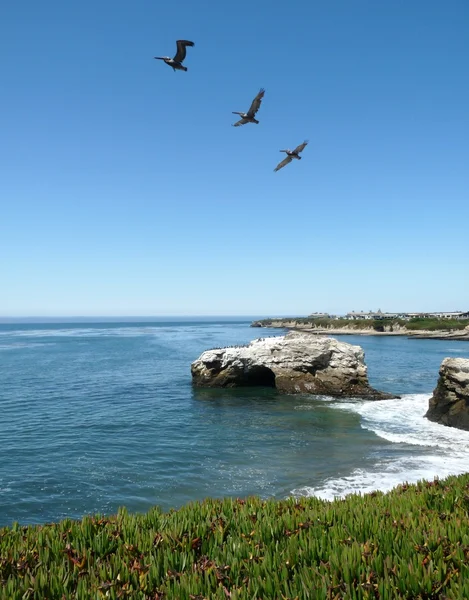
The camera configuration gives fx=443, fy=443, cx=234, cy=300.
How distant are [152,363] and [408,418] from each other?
3728cm

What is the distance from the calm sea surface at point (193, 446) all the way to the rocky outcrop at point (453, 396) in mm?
1000

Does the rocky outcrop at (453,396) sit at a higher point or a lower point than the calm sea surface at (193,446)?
higher

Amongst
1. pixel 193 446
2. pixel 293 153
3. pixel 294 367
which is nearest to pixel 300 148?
pixel 293 153

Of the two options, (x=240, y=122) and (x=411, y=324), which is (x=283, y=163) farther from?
(x=411, y=324)

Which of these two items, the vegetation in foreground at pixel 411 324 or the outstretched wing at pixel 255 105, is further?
the vegetation in foreground at pixel 411 324

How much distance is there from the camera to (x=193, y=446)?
21500mm

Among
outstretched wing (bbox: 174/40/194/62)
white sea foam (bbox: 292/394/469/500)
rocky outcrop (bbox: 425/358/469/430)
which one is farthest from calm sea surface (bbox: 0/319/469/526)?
outstretched wing (bbox: 174/40/194/62)

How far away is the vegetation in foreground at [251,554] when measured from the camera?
15.8 feet

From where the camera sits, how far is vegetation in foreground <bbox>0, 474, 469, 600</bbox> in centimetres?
482

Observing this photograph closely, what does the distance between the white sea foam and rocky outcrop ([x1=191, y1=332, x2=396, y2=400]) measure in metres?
3.47

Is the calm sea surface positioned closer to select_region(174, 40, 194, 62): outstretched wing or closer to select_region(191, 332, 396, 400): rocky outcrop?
select_region(191, 332, 396, 400): rocky outcrop

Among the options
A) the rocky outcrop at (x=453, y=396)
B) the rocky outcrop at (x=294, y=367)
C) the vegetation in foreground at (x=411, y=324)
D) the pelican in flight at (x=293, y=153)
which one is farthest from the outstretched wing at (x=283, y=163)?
the vegetation in foreground at (x=411, y=324)

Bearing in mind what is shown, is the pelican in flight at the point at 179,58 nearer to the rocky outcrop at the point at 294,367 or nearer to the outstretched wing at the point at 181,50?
the outstretched wing at the point at 181,50

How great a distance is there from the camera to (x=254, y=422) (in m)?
26.7
